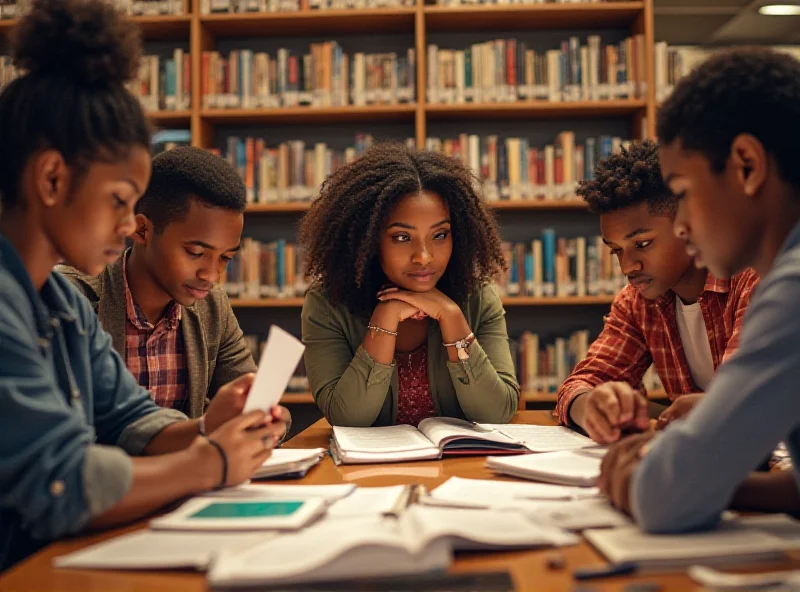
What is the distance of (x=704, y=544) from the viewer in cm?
78

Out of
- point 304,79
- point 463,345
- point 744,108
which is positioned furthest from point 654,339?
point 304,79

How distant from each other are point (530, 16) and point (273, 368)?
3006mm

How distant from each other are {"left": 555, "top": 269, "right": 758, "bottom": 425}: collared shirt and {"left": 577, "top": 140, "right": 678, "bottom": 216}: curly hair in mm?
211

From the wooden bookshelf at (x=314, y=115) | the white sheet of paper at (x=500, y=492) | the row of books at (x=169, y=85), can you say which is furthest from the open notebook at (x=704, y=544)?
the row of books at (x=169, y=85)

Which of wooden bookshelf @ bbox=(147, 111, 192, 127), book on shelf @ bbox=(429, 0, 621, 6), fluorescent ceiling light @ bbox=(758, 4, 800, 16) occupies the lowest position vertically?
wooden bookshelf @ bbox=(147, 111, 192, 127)

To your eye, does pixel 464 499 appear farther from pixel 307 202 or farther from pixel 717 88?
pixel 307 202

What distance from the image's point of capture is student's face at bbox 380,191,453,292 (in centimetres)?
190

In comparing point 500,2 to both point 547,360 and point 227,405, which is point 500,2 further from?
point 227,405

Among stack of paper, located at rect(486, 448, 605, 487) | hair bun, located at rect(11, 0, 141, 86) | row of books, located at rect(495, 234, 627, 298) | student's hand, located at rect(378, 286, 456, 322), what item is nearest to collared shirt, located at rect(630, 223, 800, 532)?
stack of paper, located at rect(486, 448, 605, 487)

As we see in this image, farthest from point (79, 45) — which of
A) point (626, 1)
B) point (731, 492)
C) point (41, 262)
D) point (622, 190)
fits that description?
point (626, 1)

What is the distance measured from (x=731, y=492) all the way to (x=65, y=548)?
0.73 m

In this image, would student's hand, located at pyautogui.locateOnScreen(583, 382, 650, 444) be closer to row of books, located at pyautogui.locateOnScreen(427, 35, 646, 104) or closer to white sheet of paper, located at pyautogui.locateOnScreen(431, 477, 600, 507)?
white sheet of paper, located at pyautogui.locateOnScreen(431, 477, 600, 507)

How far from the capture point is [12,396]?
0.84m

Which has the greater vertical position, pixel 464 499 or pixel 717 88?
pixel 717 88
